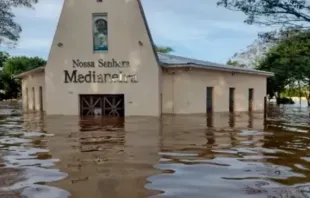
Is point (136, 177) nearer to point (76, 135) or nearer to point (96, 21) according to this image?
point (76, 135)

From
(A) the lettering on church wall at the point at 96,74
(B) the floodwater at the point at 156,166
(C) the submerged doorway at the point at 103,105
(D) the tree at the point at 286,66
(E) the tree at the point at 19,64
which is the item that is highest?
(E) the tree at the point at 19,64

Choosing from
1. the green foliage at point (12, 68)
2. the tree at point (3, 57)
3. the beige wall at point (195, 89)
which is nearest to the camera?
the beige wall at point (195, 89)

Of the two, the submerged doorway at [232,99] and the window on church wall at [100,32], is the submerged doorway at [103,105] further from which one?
the submerged doorway at [232,99]

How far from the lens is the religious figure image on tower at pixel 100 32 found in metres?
23.0

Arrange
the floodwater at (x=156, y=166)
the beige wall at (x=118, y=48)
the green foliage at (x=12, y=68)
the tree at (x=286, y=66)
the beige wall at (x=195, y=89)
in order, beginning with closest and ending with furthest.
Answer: the floodwater at (x=156, y=166), the beige wall at (x=118, y=48), the beige wall at (x=195, y=89), the tree at (x=286, y=66), the green foliage at (x=12, y=68)

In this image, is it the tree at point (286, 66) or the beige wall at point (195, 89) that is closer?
the beige wall at point (195, 89)

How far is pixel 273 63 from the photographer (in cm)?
4084

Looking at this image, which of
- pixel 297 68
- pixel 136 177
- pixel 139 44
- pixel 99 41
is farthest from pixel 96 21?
pixel 297 68

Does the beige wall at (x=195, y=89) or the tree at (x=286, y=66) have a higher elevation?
the tree at (x=286, y=66)

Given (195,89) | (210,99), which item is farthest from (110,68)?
(210,99)

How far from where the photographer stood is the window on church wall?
2300 cm

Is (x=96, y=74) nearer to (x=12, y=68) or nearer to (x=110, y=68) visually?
(x=110, y=68)

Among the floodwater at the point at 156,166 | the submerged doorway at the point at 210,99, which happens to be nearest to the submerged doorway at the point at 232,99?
the submerged doorway at the point at 210,99

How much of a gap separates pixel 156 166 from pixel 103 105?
16.3 meters
